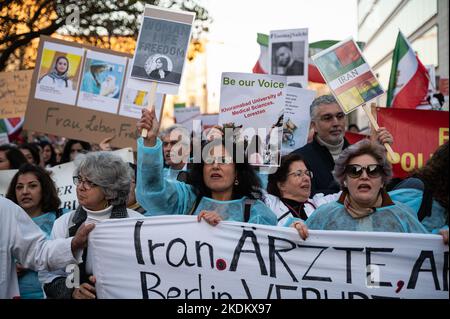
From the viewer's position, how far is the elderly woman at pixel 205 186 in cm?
393

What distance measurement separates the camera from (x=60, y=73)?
727 centimetres

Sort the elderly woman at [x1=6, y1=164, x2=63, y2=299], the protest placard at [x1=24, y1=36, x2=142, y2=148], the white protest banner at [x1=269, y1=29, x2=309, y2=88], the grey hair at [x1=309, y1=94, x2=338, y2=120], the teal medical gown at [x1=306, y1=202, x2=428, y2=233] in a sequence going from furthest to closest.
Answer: the white protest banner at [x1=269, y1=29, x2=309, y2=88] → the protest placard at [x1=24, y1=36, x2=142, y2=148] → the grey hair at [x1=309, y1=94, x2=338, y2=120] → the elderly woman at [x1=6, y1=164, x2=63, y2=299] → the teal medical gown at [x1=306, y1=202, x2=428, y2=233]

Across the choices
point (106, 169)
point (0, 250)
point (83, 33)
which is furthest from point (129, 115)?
point (83, 33)

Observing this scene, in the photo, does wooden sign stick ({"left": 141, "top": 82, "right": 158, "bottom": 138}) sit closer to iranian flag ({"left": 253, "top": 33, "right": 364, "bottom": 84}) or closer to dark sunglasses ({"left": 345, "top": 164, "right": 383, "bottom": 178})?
dark sunglasses ({"left": 345, "top": 164, "right": 383, "bottom": 178})

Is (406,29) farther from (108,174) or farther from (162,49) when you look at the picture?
(108,174)

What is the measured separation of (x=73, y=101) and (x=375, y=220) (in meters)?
4.40

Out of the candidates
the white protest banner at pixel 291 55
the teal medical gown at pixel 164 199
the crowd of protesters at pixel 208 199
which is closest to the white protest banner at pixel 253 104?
the crowd of protesters at pixel 208 199

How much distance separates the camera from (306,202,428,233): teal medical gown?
3615 mm

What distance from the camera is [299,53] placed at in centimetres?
741

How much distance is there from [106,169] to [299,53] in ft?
12.8

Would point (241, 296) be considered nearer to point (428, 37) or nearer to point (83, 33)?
point (83, 33)

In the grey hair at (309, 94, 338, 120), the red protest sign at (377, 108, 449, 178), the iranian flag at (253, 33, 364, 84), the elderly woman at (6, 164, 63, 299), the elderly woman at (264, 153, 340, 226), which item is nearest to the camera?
the elderly woman at (264, 153, 340, 226)

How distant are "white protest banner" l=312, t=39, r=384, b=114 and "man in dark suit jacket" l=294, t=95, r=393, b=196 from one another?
12.2 inches

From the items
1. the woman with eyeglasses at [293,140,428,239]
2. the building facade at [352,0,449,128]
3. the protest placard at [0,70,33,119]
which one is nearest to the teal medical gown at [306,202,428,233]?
the woman with eyeglasses at [293,140,428,239]
